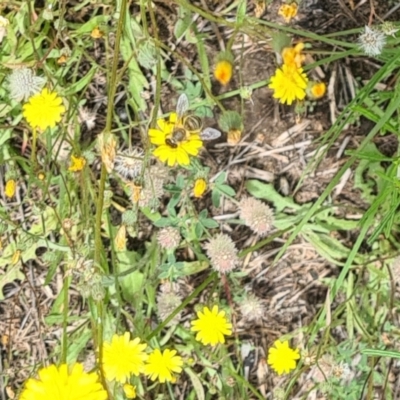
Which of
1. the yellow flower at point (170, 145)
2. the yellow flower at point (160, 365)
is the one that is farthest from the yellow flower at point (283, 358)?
the yellow flower at point (170, 145)

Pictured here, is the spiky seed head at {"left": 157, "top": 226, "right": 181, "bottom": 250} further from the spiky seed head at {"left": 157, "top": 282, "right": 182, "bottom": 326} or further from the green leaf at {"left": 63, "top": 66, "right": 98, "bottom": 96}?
the green leaf at {"left": 63, "top": 66, "right": 98, "bottom": 96}

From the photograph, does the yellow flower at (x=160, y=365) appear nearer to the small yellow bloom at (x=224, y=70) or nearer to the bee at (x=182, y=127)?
the bee at (x=182, y=127)

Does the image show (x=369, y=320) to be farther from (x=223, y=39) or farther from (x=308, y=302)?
(x=223, y=39)

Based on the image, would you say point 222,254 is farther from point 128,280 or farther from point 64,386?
point 64,386

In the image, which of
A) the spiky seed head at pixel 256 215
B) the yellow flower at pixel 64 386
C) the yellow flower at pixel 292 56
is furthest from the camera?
the spiky seed head at pixel 256 215

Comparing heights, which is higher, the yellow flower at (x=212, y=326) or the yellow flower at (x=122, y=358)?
the yellow flower at (x=212, y=326)

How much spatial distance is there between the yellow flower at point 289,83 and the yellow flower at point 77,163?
46 cm

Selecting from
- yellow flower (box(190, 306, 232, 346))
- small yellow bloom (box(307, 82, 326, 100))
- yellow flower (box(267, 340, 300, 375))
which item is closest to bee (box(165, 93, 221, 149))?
small yellow bloom (box(307, 82, 326, 100))

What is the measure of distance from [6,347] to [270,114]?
0.94 metres

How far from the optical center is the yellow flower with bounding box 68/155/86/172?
5.29ft

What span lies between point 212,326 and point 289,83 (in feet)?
1.95

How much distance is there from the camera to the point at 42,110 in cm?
155

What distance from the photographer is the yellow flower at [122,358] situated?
1.55m

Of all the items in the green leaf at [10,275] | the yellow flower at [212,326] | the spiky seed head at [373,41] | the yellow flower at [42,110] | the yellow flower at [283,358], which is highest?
the yellow flower at [42,110]
